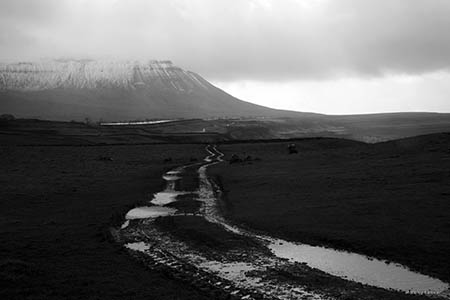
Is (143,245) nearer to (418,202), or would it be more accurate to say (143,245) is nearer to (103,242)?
(103,242)

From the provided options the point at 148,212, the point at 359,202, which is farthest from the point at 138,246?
the point at 359,202

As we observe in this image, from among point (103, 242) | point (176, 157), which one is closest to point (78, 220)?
point (103, 242)

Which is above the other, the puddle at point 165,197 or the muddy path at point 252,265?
the muddy path at point 252,265

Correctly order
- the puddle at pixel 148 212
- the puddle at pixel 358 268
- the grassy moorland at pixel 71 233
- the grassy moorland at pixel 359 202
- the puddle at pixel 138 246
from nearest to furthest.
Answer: the grassy moorland at pixel 71 233, the puddle at pixel 358 268, the grassy moorland at pixel 359 202, the puddle at pixel 138 246, the puddle at pixel 148 212

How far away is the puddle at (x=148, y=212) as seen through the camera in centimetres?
3572

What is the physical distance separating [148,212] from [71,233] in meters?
9.65

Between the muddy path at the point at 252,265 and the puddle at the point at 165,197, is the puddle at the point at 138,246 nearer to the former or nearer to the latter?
the muddy path at the point at 252,265

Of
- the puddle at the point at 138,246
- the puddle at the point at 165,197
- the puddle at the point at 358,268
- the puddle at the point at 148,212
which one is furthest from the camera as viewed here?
the puddle at the point at 165,197

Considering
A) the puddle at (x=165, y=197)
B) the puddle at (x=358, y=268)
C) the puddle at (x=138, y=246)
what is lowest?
the puddle at (x=165, y=197)

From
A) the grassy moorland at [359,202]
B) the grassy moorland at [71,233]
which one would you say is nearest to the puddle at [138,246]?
the grassy moorland at [71,233]

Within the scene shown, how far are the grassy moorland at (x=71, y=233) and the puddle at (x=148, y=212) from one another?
4.08ft

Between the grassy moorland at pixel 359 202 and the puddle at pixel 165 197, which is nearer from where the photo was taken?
the grassy moorland at pixel 359 202

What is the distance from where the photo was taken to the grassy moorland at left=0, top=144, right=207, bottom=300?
18281 mm

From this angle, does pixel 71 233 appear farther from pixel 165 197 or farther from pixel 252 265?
pixel 165 197
